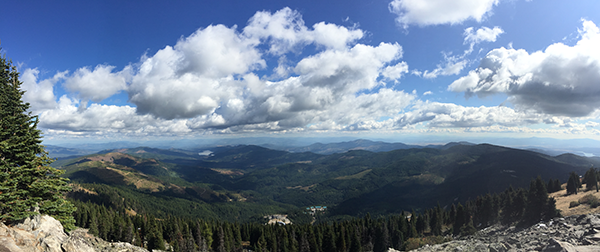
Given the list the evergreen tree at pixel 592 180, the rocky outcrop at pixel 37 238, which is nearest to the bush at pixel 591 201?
the evergreen tree at pixel 592 180

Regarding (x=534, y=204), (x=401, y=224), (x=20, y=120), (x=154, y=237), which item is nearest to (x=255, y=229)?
(x=154, y=237)

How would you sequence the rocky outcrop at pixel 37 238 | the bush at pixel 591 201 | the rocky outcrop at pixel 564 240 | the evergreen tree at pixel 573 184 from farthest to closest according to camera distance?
the evergreen tree at pixel 573 184
the bush at pixel 591 201
the rocky outcrop at pixel 564 240
the rocky outcrop at pixel 37 238

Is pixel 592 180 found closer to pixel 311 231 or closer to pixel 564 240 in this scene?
pixel 564 240

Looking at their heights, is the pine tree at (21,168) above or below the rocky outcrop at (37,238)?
above

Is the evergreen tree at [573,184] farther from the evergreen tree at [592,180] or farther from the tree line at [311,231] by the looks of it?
the tree line at [311,231]

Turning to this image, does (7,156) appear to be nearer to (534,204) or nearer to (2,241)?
(2,241)

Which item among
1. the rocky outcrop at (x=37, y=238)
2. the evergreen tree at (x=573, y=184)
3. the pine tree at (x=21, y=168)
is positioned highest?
the pine tree at (x=21, y=168)

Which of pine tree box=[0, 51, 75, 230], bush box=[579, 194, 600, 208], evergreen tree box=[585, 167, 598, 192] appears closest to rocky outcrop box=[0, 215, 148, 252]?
pine tree box=[0, 51, 75, 230]

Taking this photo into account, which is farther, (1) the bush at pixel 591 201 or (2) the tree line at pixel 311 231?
(2) the tree line at pixel 311 231

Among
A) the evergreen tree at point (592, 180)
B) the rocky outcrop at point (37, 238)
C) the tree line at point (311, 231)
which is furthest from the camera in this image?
the evergreen tree at point (592, 180)

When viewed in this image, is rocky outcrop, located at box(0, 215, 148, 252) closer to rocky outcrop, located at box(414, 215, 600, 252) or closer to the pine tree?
the pine tree
